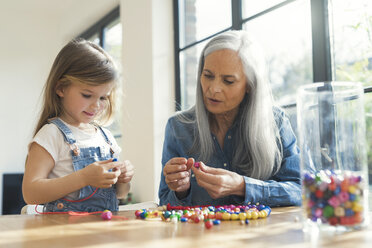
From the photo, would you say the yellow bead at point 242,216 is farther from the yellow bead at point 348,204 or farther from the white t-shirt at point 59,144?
the white t-shirt at point 59,144

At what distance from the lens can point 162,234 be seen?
860mm

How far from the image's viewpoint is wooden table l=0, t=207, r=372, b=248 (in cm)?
76

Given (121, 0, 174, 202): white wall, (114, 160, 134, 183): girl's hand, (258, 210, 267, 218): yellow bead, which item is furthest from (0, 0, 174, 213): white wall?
(258, 210, 267, 218): yellow bead

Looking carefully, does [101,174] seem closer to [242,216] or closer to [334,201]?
[242,216]

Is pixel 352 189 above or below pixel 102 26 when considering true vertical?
below

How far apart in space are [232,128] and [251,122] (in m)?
0.09

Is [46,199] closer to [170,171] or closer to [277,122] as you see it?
[170,171]

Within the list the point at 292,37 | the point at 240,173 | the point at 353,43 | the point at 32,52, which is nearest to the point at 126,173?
the point at 240,173

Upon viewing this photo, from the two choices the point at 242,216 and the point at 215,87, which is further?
the point at 215,87

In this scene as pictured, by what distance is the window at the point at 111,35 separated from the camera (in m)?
5.11

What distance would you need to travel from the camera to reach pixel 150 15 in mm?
3924

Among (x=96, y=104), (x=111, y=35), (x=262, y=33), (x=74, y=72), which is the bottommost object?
(x=96, y=104)

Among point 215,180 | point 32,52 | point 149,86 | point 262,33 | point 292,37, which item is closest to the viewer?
point 215,180

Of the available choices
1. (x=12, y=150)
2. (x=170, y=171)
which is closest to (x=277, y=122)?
(x=170, y=171)
